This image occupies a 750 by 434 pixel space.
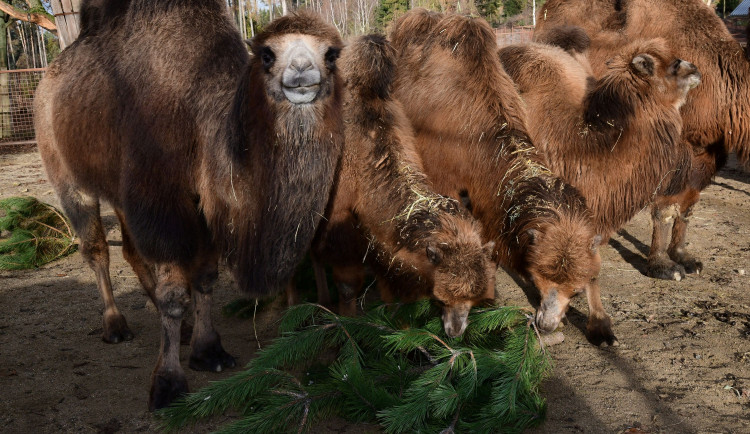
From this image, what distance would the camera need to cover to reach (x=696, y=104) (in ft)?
21.0

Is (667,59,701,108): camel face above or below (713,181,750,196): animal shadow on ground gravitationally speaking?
above

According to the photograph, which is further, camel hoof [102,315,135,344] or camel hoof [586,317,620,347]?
camel hoof [102,315,135,344]

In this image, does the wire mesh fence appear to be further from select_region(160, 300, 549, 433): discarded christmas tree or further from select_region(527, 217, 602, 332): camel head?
select_region(527, 217, 602, 332): camel head

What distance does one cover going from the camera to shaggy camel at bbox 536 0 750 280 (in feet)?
20.7

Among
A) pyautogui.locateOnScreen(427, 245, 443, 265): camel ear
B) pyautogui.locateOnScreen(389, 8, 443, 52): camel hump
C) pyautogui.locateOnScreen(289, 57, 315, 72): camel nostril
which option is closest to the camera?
pyautogui.locateOnScreen(289, 57, 315, 72): camel nostril

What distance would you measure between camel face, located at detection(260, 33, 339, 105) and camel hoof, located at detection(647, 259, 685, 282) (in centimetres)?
455

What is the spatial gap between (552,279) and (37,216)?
6.46 metres

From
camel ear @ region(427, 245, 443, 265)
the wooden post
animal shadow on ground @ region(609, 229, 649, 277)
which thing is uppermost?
the wooden post

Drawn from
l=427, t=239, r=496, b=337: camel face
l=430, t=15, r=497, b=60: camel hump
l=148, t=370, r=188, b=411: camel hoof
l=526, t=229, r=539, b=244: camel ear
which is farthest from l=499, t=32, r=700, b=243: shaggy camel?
l=148, t=370, r=188, b=411: camel hoof

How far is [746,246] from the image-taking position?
7262mm

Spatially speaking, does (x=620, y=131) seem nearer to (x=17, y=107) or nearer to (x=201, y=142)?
(x=201, y=142)

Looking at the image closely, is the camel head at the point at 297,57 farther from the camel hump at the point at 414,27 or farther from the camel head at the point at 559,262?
the camel hump at the point at 414,27

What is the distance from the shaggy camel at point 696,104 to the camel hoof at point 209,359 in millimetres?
4418

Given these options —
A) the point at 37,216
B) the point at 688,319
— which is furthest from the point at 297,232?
the point at 37,216
